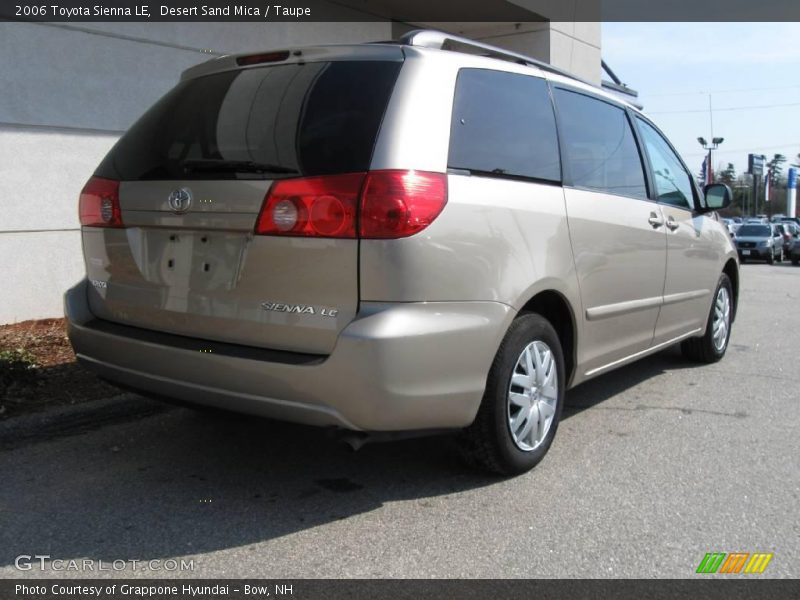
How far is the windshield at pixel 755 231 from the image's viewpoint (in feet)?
98.2

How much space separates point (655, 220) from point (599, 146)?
2.40 ft

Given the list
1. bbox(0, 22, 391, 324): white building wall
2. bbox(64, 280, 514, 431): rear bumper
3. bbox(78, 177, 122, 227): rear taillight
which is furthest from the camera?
bbox(0, 22, 391, 324): white building wall

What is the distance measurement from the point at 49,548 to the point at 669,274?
3909mm

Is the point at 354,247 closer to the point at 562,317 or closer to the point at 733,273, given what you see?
the point at 562,317

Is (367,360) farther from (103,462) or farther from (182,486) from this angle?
(103,462)

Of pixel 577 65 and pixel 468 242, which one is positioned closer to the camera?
pixel 468 242

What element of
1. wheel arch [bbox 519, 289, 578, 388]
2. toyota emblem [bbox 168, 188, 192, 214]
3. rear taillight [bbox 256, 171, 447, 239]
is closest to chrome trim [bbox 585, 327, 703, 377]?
wheel arch [bbox 519, 289, 578, 388]

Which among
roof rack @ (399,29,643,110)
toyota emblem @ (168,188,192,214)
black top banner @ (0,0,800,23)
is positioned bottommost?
toyota emblem @ (168,188,192,214)

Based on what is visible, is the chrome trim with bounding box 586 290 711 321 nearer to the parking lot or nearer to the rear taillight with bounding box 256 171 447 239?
the parking lot

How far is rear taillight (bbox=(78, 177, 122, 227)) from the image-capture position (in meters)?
3.54

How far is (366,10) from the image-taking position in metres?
10.1

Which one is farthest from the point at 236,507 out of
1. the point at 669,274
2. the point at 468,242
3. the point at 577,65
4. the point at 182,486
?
the point at 577,65

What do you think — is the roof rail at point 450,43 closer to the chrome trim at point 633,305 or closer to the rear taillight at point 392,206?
the rear taillight at point 392,206

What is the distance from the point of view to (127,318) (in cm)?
351
